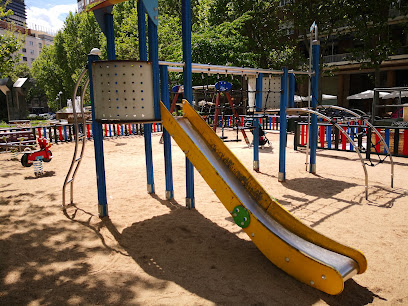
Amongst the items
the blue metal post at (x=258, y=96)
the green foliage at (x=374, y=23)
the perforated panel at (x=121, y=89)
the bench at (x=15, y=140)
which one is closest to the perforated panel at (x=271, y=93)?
the blue metal post at (x=258, y=96)

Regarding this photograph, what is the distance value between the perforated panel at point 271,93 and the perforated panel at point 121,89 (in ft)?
13.0

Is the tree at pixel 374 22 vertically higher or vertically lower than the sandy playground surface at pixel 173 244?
higher

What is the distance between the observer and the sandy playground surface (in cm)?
302

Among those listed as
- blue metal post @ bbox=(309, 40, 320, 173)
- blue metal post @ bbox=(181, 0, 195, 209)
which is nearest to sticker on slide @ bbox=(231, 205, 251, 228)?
blue metal post @ bbox=(181, 0, 195, 209)

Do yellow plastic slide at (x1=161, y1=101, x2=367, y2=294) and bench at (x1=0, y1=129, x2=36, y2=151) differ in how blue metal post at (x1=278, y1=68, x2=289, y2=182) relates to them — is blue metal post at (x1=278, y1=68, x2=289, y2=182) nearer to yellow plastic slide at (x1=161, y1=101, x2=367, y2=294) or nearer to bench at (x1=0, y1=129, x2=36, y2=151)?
yellow plastic slide at (x1=161, y1=101, x2=367, y2=294)

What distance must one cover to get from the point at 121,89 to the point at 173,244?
7.31ft

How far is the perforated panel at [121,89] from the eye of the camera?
4340 millimetres

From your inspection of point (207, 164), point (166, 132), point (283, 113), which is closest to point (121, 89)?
point (166, 132)

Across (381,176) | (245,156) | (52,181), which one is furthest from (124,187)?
(381,176)

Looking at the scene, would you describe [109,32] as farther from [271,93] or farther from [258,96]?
[271,93]

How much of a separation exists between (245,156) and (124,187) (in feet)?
15.9

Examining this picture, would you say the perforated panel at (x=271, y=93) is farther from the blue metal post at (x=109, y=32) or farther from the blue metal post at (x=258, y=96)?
the blue metal post at (x=109, y=32)

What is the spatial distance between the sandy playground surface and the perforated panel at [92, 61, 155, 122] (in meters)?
1.72

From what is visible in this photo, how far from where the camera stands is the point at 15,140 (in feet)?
43.2
